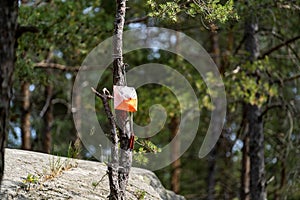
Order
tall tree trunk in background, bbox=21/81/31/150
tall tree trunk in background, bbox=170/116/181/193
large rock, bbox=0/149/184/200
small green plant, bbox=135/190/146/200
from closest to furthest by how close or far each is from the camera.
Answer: large rock, bbox=0/149/184/200, small green plant, bbox=135/190/146/200, tall tree trunk in background, bbox=21/81/31/150, tall tree trunk in background, bbox=170/116/181/193

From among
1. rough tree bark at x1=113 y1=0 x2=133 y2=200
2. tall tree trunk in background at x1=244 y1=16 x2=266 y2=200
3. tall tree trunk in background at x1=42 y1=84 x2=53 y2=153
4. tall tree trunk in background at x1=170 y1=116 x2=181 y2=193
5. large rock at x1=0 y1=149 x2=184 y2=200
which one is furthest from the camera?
tall tree trunk in background at x1=170 y1=116 x2=181 y2=193

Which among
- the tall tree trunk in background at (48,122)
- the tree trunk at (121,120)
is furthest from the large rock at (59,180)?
the tall tree trunk in background at (48,122)

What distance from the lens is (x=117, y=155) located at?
434cm

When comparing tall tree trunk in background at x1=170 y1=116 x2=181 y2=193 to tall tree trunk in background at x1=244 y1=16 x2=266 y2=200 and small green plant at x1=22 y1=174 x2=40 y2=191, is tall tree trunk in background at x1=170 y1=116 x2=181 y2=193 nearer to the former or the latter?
tall tree trunk in background at x1=244 y1=16 x2=266 y2=200

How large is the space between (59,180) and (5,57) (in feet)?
5.81

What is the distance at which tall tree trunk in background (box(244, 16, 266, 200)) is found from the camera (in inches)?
318

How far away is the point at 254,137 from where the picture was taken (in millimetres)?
8328

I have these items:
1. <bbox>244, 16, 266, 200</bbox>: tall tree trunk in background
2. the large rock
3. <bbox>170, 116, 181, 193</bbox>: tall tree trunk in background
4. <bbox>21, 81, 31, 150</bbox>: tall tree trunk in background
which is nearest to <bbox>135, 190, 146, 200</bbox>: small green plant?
the large rock

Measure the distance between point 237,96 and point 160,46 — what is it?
366 centimetres

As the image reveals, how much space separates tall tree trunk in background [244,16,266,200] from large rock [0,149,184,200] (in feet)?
7.95

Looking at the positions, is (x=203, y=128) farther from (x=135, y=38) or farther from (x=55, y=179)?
(x=55, y=179)

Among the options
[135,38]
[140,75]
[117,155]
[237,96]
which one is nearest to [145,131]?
[140,75]

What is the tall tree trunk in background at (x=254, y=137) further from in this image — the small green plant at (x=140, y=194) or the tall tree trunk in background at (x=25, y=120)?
the tall tree trunk in background at (x=25, y=120)

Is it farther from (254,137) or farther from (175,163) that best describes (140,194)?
(175,163)
